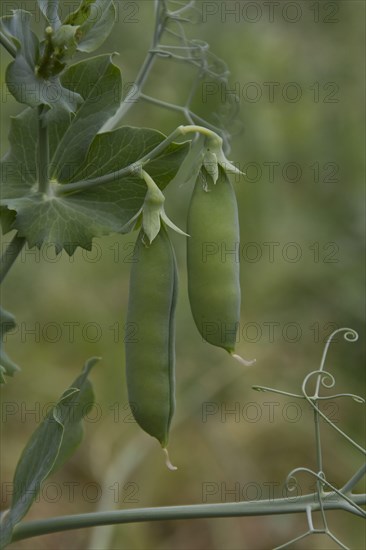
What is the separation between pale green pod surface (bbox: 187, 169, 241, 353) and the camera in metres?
0.89

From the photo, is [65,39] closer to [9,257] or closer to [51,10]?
[51,10]

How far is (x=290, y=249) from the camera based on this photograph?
2516 millimetres

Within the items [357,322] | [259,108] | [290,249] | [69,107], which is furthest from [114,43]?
[69,107]

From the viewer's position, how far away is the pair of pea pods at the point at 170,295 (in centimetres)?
90

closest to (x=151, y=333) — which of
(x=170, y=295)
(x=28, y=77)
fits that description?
(x=170, y=295)

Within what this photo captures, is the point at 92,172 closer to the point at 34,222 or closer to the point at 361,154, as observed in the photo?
the point at 34,222

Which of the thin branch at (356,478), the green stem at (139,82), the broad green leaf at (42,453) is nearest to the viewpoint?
the thin branch at (356,478)

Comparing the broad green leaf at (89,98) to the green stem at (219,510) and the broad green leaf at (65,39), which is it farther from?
the green stem at (219,510)

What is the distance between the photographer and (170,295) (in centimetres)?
92

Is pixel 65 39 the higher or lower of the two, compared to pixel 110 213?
higher

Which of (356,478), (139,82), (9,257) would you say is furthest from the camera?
(139,82)

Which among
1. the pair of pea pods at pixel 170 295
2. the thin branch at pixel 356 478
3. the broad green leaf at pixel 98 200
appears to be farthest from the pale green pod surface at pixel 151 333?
the thin branch at pixel 356 478

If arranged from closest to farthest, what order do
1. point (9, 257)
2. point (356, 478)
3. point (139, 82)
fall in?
point (356, 478)
point (9, 257)
point (139, 82)

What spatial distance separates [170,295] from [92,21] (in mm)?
339
